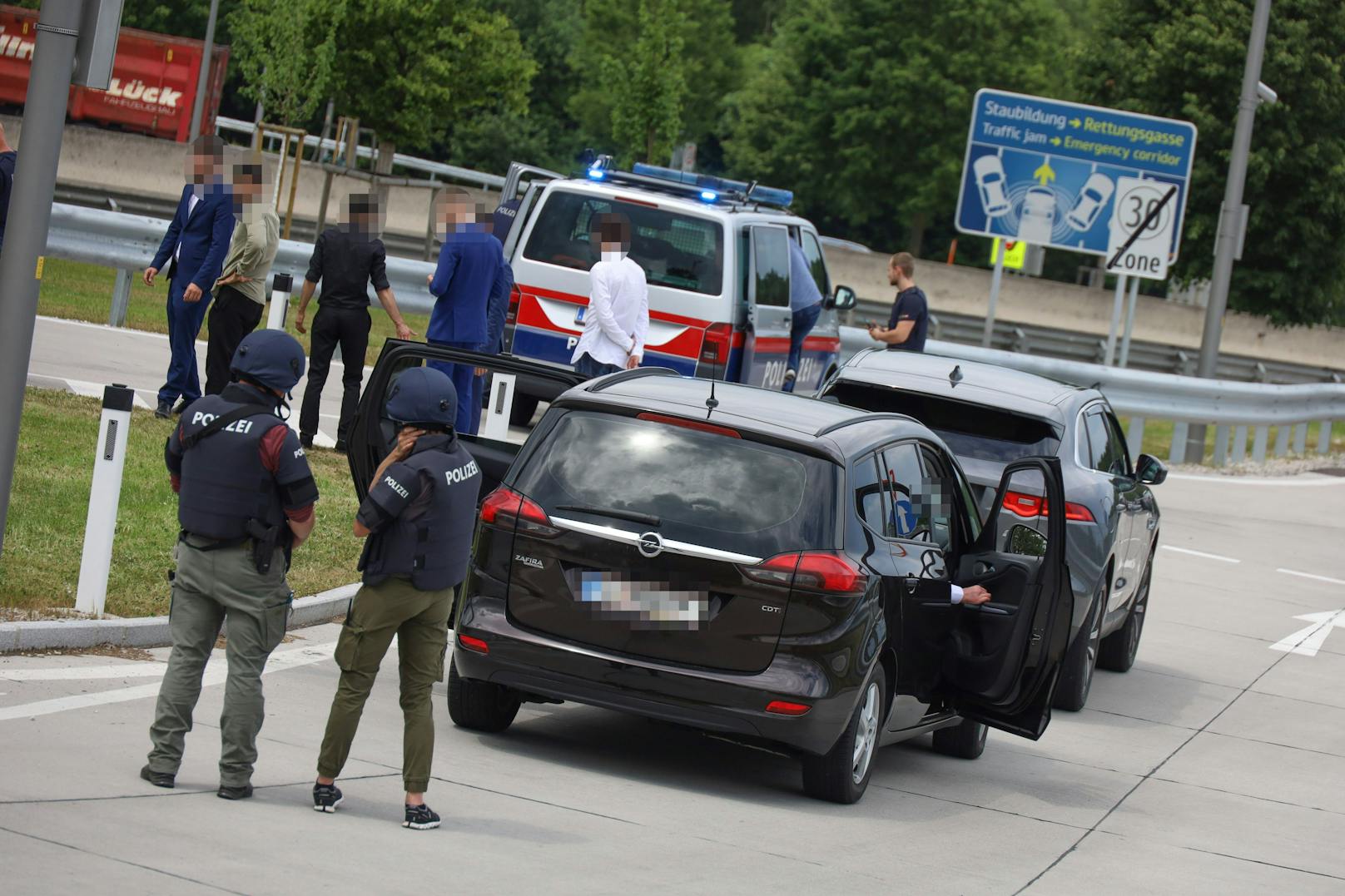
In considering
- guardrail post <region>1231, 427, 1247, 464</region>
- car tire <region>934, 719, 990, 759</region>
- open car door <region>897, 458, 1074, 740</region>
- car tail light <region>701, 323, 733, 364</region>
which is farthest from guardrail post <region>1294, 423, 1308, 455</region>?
open car door <region>897, 458, 1074, 740</region>

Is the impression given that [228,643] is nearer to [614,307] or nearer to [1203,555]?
[614,307]

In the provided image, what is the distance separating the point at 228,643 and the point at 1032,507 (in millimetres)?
4962

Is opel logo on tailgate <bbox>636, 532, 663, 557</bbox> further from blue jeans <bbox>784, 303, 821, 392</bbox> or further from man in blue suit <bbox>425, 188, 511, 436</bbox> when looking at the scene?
blue jeans <bbox>784, 303, 821, 392</bbox>

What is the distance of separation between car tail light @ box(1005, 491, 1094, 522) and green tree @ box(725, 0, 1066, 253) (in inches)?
2119

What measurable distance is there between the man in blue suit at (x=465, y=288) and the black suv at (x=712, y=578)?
15.6ft

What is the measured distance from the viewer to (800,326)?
16.4 meters

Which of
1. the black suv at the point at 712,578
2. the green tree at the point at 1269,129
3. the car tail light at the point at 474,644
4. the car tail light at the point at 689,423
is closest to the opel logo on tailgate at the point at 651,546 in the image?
the black suv at the point at 712,578

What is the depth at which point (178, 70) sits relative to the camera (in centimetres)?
4388

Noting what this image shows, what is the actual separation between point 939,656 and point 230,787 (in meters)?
3.19

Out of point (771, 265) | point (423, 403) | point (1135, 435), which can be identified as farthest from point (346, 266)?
point (1135, 435)

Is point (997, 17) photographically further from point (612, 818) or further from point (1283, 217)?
point (612, 818)

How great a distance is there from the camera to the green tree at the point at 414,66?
3975cm

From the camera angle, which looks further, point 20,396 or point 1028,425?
point 1028,425

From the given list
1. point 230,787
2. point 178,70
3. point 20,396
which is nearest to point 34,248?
point 20,396
